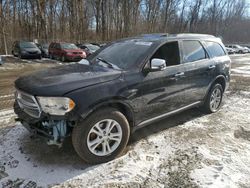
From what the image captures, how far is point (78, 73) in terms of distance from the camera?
349 centimetres

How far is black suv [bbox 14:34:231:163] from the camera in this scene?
9.84ft

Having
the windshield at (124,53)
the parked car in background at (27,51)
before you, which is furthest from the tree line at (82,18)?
the windshield at (124,53)

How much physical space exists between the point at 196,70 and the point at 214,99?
116cm

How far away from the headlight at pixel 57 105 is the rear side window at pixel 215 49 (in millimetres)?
3491

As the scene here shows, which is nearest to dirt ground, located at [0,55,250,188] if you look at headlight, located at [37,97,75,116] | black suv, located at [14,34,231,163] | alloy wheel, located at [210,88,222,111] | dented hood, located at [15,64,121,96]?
black suv, located at [14,34,231,163]

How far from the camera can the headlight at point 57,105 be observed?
9.53 feet

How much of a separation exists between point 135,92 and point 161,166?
1.09 meters

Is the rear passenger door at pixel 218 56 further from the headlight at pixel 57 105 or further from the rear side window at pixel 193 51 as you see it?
the headlight at pixel 57 105

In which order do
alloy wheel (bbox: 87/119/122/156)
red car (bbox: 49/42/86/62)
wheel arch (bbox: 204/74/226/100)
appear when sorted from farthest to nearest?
red car (bbox: 49/42/86/62) → wheel arch (bbox: 204/74/226/100) → alloy wheel (bbox: 87/119/122/156)

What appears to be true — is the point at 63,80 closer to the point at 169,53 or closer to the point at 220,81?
the point at 169,53

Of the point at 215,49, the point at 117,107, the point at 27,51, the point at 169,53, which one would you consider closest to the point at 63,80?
the point at 117,107

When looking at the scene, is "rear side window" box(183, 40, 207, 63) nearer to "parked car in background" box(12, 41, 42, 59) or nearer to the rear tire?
the rear tire

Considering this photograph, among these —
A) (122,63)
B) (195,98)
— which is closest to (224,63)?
(195,98)

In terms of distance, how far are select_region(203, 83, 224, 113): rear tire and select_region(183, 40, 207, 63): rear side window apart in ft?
2.58
